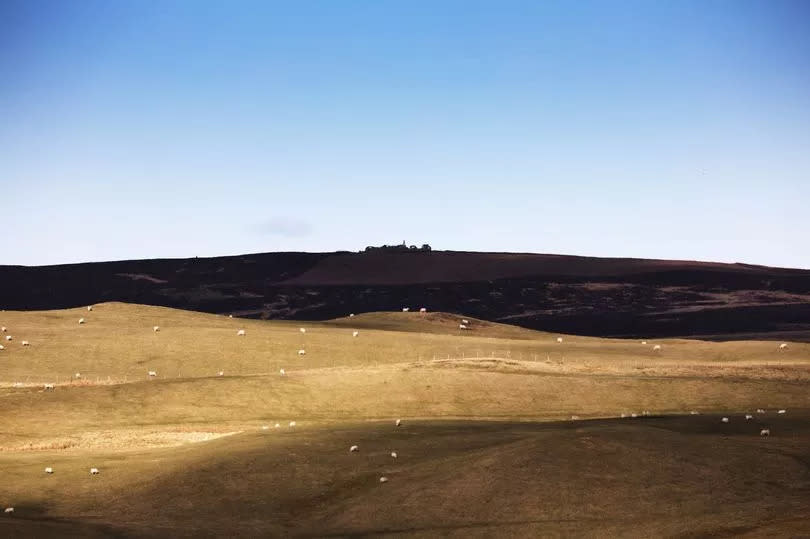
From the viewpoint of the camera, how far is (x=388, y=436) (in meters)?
32.3

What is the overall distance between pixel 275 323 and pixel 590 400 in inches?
1409

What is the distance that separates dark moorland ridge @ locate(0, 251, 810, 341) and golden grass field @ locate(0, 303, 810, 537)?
42605mm

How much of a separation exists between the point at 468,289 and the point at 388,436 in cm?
9231

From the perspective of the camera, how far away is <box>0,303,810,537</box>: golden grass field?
2130 cm

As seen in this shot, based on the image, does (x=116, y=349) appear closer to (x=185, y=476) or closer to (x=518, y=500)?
(x=185, y=476)

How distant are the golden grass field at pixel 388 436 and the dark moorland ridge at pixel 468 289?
42.6 meters

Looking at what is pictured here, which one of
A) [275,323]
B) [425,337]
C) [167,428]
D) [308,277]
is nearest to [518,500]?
[167,428]

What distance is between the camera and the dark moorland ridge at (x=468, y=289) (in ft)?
360

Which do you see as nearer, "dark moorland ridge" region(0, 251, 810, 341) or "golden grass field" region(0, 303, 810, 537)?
"golden grass field" region(0, 303, 810, 537)

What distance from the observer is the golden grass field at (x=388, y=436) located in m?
21.3

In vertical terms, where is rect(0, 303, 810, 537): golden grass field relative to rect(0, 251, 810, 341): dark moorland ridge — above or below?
below

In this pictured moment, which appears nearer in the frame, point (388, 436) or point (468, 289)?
point (388, 436)

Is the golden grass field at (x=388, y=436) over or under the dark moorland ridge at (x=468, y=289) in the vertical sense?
under

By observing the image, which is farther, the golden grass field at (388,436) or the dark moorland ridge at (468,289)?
the dark moorland ridge at (468,289)
